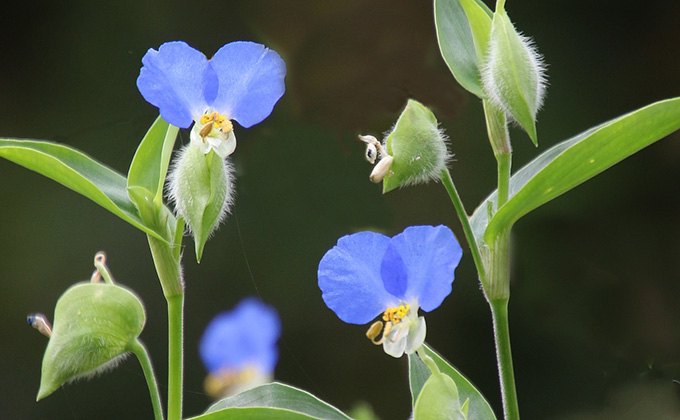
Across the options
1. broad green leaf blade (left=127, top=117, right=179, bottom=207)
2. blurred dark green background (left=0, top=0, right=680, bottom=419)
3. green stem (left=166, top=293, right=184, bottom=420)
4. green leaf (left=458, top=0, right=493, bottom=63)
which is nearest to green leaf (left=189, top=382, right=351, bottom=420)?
green stem (left=166, top=293, right=184, bottom=420)

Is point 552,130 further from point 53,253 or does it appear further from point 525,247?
point 53,253

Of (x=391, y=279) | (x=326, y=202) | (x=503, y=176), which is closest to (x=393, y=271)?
(x=391, y=279)

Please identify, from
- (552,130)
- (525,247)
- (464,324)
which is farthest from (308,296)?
(552,130)

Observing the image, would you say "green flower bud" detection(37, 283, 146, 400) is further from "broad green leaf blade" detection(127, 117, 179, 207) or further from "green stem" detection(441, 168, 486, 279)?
"green stem" detection(441, 168, 486, 279)

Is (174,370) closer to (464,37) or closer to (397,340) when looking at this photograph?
(397,340)

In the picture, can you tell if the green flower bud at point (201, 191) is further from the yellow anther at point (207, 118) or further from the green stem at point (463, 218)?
the green stem at point (463, 218)

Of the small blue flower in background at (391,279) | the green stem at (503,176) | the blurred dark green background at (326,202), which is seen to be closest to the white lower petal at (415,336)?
the small blue flower in background at (391,279)
